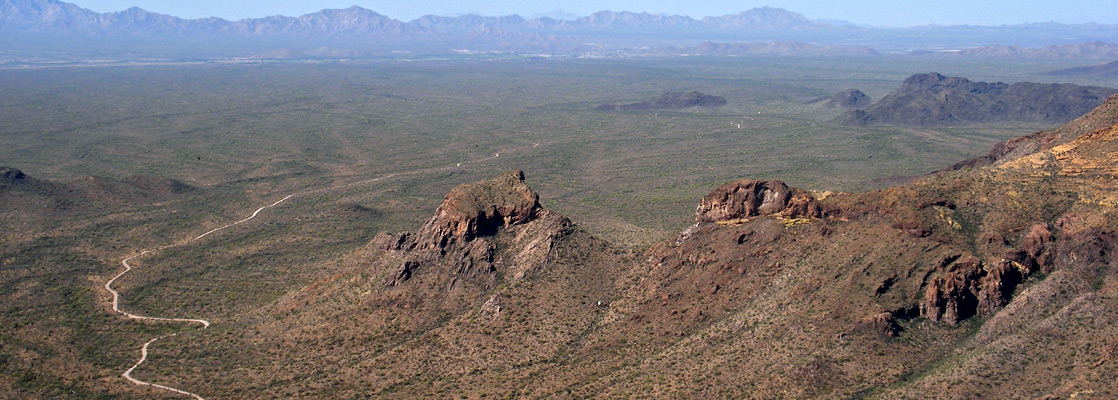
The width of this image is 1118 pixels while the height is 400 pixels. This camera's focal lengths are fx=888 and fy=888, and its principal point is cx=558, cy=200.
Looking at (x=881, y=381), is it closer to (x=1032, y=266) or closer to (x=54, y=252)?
(x=1032, y=266)

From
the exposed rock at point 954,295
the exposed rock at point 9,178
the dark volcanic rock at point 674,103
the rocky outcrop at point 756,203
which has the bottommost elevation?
the dark volcanic rock at point 674,103

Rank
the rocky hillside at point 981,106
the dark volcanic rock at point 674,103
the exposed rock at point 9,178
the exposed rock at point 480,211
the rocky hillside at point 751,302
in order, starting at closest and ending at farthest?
the rocky hillside at point 751,302
the exposed rock at point 480,211
the exposed rock at point 9,178
the rocky hillside at point 981,106
the dark volcanic rock at point 674,103

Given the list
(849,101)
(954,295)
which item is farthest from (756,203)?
(849,101)

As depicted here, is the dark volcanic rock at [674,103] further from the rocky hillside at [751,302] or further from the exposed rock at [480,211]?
the rocky hillside at [751,302]

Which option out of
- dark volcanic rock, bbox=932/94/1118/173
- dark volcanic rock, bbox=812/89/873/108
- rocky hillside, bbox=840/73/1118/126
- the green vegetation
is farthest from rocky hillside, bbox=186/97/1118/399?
dark volcanic rock, bbox=812/89/873/108

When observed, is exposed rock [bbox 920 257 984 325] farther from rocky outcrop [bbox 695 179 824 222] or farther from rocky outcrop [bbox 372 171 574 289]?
rocky outcrop [bbox 372 171 574 289]

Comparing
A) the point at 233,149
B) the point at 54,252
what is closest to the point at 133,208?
the point at 54,252

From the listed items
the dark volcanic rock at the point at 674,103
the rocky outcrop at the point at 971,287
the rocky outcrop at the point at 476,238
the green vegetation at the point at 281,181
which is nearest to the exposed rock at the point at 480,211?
the rocky outcrop at the point at 476,238
